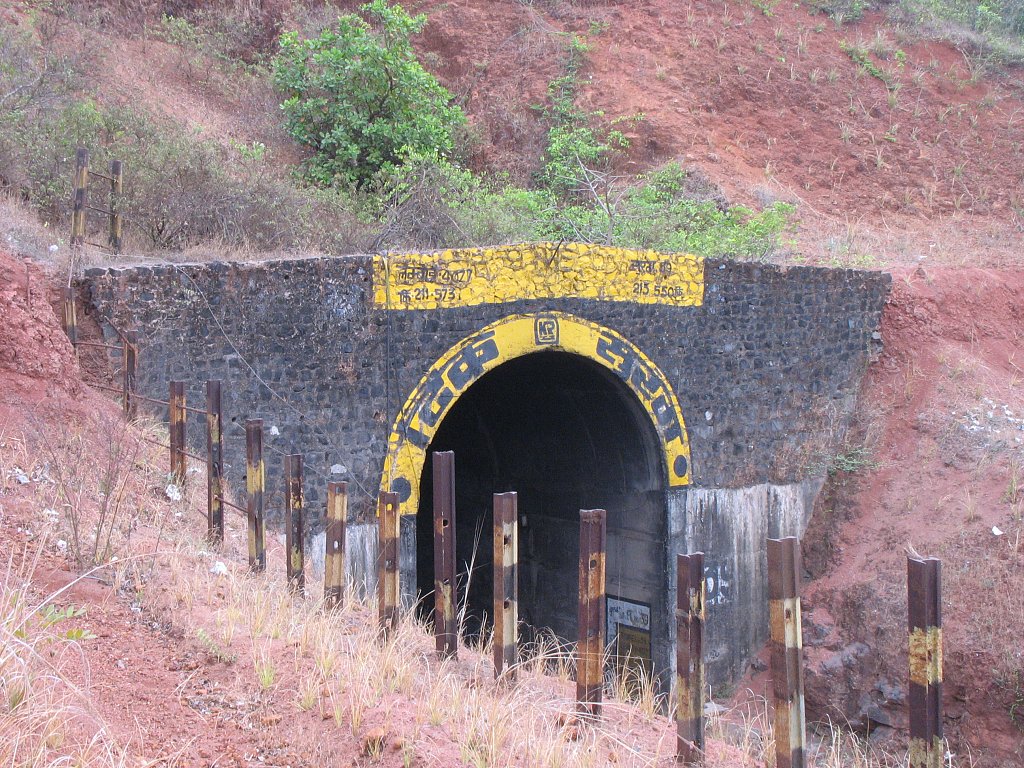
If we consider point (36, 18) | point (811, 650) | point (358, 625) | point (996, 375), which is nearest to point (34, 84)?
point (36, 18)

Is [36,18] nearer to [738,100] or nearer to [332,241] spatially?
[332,241]

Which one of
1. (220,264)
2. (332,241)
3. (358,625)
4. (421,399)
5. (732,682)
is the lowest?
(732,682)

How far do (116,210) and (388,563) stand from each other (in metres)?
6.31

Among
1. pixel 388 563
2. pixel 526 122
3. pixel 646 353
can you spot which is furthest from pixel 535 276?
pixel 526 122

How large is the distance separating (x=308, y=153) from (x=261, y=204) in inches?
201

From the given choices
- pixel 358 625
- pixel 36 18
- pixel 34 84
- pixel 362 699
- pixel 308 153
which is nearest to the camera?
pixel 362 699

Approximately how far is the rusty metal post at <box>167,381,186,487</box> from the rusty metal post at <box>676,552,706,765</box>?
3877 mm

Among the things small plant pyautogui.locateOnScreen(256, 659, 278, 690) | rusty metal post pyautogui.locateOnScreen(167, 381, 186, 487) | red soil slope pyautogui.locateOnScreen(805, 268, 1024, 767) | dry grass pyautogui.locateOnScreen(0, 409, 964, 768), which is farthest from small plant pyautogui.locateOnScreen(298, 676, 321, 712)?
red soil slope pyautogui.locateOnScreen(805, 268, 1024, 767)

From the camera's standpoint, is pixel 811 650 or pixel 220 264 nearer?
pixel 220 264

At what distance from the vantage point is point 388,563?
5617mm

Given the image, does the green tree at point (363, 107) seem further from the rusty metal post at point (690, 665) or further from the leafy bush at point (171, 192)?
the rusty metal post at point (690, 665)

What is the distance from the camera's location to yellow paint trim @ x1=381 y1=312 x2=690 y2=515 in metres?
9.38

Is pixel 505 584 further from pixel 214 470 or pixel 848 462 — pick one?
pixel 848 462

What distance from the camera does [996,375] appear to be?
13852 mm
